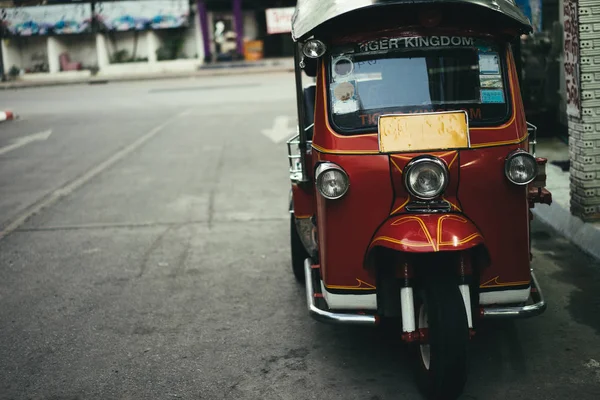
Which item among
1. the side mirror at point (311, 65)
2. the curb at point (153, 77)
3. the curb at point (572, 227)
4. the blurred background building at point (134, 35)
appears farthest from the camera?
the blurred background building at point (134, 35)

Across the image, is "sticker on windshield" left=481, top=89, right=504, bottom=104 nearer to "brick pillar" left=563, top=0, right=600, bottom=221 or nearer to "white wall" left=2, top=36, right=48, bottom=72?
"brick pillar" left=563, top=0, right=600, bottom=221

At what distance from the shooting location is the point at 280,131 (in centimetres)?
1516

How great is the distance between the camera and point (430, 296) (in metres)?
4.07

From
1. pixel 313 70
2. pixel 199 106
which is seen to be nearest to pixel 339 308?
pixel 313 70

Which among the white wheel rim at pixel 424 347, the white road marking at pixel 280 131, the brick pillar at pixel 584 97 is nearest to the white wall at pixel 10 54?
the white road marking at pixel 280 131

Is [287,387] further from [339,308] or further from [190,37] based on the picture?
[190,37]

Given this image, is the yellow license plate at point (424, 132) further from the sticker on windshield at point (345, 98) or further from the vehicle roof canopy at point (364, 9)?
the vehicle roof canopy at point (364, 9)

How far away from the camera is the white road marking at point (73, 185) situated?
9047mm

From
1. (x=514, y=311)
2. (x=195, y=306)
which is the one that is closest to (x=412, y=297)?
(x=514, y=311)

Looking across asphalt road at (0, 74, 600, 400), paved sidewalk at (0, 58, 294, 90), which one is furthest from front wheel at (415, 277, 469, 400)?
paved sidewalk at (0, 58, 294, 90)

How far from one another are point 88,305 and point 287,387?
234 centimetres

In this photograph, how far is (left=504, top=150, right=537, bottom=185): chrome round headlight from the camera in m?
4.27

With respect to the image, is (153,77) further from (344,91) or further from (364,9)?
(364,9)

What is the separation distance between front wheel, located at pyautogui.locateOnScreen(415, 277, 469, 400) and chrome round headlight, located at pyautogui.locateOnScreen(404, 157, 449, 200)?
1.60 feet
